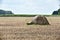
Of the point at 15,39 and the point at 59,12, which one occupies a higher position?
the point at 15,39

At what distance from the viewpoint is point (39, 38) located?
504 inches

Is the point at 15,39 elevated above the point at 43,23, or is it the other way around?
the point at 15,39

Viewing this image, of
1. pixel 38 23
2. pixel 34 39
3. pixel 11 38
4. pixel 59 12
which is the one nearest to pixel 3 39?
pixel 11 38

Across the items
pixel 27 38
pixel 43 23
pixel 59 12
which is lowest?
pixel 59 12

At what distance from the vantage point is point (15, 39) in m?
12.5

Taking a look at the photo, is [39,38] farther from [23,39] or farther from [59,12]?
[59,12]

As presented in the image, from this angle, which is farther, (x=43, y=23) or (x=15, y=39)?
(x=43, y=23)

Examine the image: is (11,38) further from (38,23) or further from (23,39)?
(38,23)

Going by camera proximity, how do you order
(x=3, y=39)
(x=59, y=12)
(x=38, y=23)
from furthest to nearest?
(x=59, y=12), (x=38, y=23), (x=3, y=39)

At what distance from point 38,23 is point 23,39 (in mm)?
11374

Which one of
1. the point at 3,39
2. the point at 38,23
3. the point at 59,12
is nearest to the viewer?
the point at 3,39

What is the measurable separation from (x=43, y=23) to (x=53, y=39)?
11.5m

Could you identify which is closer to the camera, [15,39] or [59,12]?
[15,39]

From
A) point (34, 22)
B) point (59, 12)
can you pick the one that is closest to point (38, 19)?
point (34, 22)
